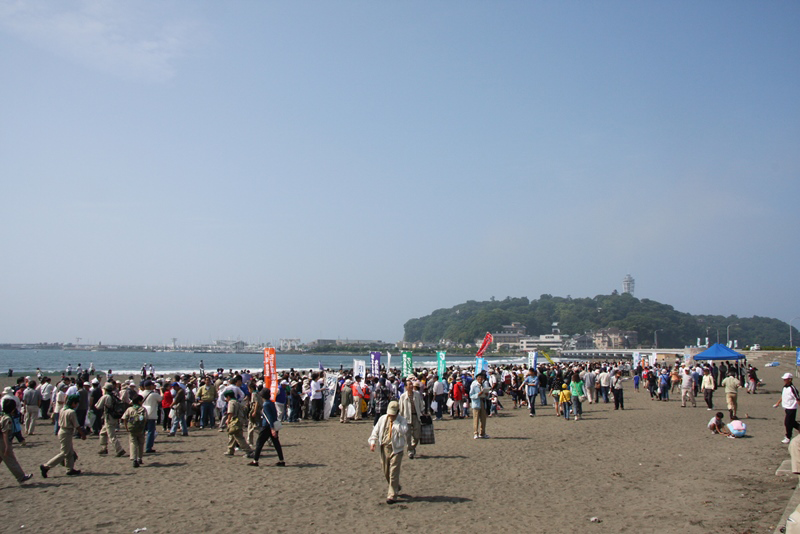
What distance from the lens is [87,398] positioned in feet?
50.2

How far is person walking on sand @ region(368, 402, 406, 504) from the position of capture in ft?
27.8

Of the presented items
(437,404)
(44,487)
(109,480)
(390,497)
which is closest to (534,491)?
(390,497)

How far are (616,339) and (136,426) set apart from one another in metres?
185

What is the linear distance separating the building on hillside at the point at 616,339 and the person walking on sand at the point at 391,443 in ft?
595

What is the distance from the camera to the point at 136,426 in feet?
36.5

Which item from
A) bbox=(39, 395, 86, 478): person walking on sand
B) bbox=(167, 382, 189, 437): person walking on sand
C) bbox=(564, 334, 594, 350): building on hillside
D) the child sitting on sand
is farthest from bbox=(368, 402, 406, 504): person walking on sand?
bbox=(564, 334, 594, 350): building on hillside

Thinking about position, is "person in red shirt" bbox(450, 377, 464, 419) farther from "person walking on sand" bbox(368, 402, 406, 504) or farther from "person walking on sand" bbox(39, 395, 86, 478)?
"person walking on sand" bbox(39, 395, 86, 478)

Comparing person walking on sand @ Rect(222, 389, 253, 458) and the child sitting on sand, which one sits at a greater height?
person walking on sand @ Rect(222, 389, 253, 458)

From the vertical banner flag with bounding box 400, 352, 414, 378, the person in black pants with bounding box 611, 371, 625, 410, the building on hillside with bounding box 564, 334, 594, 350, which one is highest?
the vertical banner flag with bounding box 400, 352, 414, 378

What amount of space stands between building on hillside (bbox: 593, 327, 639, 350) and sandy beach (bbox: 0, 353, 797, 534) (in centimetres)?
17361

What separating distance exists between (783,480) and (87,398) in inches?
623

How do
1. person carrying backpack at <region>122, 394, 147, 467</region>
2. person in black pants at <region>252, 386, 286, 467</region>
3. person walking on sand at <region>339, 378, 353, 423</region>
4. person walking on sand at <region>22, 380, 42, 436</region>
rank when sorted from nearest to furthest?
person carrying backpack at <region>122, 394, 147, 467</region>
person in black pants at <region>252, 386, 286, 467</region>
person walking on sand at <region>22, 380, 42, 436</region>
person walking on sand at <region>339, 378, 353, 423</region>

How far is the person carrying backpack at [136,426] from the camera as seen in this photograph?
11.1 metres

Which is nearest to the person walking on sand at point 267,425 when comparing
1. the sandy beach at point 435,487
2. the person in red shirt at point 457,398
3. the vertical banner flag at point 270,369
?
the sandy beach at point 435,487
